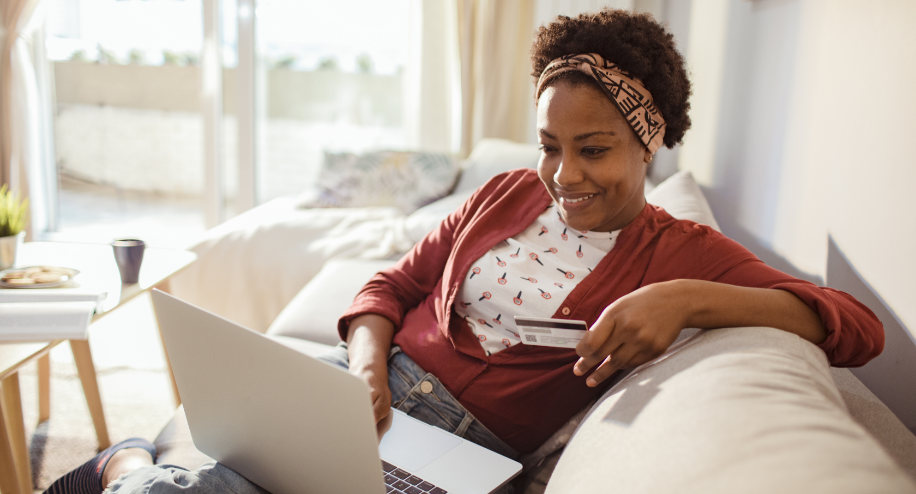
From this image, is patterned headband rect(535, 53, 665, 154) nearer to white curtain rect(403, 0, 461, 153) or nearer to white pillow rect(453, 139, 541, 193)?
white pillow rect(453, 139, 541, 193)

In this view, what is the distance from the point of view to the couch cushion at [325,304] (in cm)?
158

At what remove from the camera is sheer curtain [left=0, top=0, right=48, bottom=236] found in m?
3.53

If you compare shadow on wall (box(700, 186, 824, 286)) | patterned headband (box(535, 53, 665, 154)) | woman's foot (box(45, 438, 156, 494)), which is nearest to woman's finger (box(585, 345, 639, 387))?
patterned headband (box(535, 53, 665, 154))

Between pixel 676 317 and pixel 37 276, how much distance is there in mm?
1343

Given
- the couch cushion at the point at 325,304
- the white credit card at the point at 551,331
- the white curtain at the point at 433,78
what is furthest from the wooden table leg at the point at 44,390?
the white curtain at the point at 433,78

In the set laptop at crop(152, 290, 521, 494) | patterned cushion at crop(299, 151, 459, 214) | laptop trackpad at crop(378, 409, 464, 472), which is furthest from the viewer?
patterned cushion at crop(299, 151, 459, 214)

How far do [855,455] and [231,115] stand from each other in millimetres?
4019

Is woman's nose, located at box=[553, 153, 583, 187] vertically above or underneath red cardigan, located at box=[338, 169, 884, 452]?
above

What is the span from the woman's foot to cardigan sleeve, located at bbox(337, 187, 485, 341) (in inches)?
15.2

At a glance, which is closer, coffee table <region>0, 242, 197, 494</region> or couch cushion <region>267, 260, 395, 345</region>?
coffee table <region>0, 242, 197, 494</region>

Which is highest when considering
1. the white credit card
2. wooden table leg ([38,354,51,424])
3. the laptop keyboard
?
the white credit card

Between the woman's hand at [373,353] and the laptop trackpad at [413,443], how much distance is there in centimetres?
4

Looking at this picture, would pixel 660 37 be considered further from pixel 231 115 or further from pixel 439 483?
pixel 231 115

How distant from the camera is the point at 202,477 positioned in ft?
2.44
